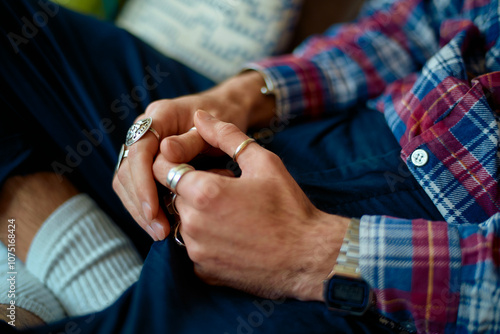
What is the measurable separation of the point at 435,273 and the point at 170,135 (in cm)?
41

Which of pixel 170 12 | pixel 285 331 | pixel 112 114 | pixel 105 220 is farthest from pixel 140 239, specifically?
pixel 170 12

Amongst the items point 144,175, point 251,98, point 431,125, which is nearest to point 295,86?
point 251,98

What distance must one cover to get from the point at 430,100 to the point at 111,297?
0.60 meters

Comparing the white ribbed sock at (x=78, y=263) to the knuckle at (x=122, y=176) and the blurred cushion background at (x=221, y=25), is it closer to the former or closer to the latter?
the knuckle at (x=122, y=176)

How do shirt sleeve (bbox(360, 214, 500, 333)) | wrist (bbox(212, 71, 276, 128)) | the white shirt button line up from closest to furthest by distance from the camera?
shirt sleeve (bbox(360, 214, 500, 333)) → the white shirt button → wrist (bbox(212, 71, 276, 128))

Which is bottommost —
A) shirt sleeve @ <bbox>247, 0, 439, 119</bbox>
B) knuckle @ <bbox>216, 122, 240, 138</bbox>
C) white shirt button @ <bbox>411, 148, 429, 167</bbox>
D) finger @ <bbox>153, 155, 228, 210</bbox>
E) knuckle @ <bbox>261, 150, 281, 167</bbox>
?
white shirt button @ <bbox>411, 148, 429, 167</bbox>

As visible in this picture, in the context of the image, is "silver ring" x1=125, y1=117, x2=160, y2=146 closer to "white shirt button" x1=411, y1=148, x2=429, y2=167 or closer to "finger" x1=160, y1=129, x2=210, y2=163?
"finger" x1=160, y1=129, x2=210, y2=163

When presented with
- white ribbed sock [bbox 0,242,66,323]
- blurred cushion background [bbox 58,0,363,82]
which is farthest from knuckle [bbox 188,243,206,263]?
blurred cushion background [bbox 58,0,363,82]

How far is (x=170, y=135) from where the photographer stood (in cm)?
55

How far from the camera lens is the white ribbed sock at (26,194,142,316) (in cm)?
54

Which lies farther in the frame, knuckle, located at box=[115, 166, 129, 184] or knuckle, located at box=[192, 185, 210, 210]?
knuckle, located at box=[115, 166, 129, 184]

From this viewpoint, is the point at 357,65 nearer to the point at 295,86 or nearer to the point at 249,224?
the point at 295,86

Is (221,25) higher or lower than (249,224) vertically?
higher

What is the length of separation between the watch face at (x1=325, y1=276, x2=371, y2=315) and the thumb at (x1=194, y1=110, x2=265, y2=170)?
18 centimetres
